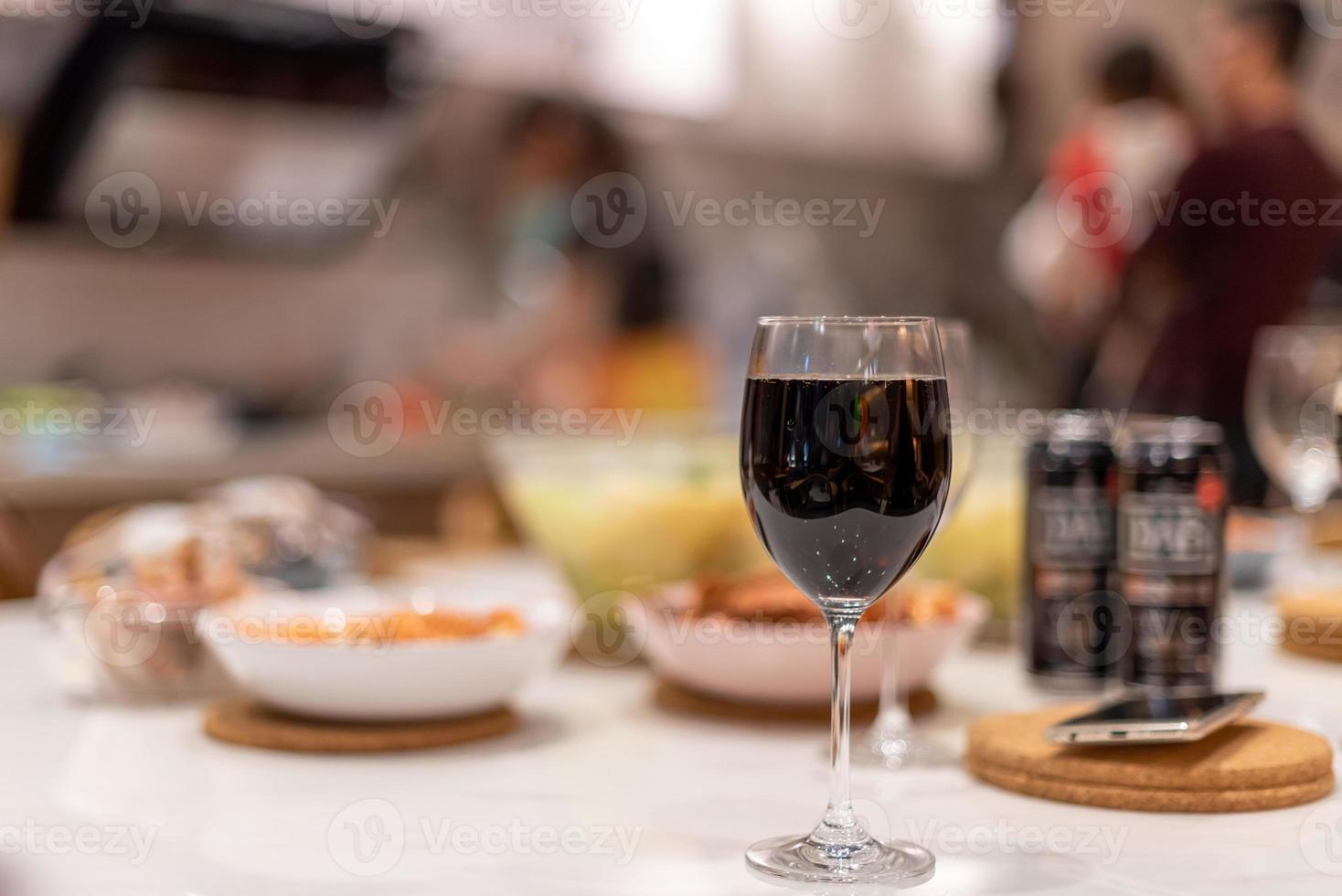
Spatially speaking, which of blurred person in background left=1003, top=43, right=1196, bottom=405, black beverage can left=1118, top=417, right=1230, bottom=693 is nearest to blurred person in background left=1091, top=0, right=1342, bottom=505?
blurred person in background left=1003, top=43, right=1196, bottom=405

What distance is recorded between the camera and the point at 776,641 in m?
0.96

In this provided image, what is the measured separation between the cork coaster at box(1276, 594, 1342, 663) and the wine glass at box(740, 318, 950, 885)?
0.64m

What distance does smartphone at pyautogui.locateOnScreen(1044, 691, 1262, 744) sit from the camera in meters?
0.78

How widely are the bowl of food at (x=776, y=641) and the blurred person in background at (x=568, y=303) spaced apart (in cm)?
295

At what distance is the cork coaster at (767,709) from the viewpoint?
3.32 ft

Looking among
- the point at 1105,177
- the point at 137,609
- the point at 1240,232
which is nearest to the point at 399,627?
the point at 137,609

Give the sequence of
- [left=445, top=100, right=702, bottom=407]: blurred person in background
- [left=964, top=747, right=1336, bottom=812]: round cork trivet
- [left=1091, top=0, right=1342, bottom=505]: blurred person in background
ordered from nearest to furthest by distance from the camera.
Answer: [left=964, top=747, right=1336, bottom=812]: round cork trivet, [left=1091, top=0, right=1342, bottom=505]: blurred person in background, [left=445, top=100, right=702, bottom=407]: blurred person in background

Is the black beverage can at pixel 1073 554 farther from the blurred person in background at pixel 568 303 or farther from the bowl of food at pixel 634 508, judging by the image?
the blurred person in background at pixel 568 303

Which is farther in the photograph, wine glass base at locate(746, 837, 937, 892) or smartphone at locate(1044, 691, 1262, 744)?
smartphone at locate(1044, 691, 1262, 744)

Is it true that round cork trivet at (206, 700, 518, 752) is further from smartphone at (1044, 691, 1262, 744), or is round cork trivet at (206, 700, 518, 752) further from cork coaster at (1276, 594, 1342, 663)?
cork coaster at (1276, 594, 1342, 663)

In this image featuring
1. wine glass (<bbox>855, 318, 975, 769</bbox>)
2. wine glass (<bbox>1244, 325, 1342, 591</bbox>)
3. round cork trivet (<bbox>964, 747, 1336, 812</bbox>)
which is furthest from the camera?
wine glass (<bbox>1244, 325, 1342, 591</bbox>)

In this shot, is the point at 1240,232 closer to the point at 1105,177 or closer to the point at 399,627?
the point at 1105,177

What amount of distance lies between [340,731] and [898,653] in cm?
38

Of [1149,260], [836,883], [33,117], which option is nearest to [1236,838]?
[836,883]
